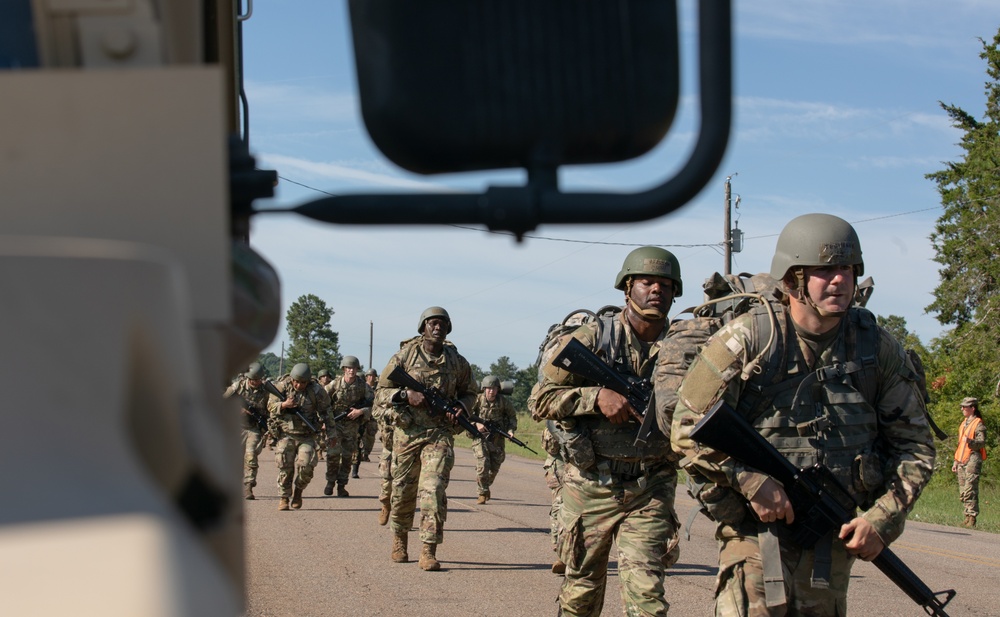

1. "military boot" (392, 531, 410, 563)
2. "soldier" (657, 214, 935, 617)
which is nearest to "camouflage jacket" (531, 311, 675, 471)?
"soldier" (657, 214, 935, 617)

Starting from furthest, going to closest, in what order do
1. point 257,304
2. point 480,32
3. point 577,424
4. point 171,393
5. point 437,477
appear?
point 437,477 < point 577,424 < point 257,304 < point 480,32 < point 171,393

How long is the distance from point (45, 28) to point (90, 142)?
9.6 inches

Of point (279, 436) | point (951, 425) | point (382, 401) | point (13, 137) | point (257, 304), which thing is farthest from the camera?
point (951, 425)

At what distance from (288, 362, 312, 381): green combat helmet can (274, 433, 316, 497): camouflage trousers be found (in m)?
1.37

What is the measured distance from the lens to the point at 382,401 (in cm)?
1165

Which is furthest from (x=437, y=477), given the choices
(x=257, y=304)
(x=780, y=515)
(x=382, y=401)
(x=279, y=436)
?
(x=257, y=304)

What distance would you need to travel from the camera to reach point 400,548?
33.5ft

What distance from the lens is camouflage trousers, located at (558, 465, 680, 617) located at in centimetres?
586

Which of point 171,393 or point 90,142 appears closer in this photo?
point 171,393

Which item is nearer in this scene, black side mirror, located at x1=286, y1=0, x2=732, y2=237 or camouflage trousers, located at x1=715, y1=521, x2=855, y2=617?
black side mirror, located at x1=286, y1=0, x2=732, y2=237

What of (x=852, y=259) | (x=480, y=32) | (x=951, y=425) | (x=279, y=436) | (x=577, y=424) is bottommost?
(x=951, y=425)

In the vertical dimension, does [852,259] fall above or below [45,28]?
below

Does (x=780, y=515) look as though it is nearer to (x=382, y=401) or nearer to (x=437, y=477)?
(x=437, y=477)

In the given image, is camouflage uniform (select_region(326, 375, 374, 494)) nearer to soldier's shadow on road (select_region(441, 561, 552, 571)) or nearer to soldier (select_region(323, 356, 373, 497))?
soldier (select_region(323, 356, 373, 497))
